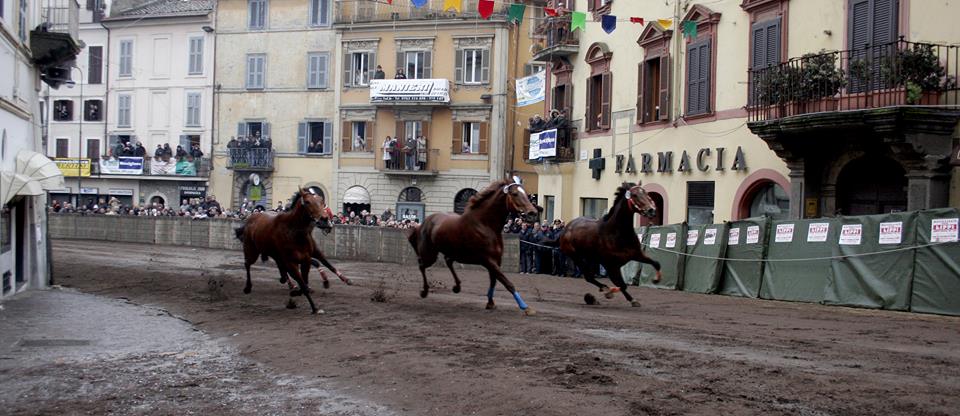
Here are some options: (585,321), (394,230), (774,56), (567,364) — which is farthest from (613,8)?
(567,364)

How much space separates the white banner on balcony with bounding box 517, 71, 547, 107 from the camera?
3494 cm

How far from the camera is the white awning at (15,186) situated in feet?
57.9

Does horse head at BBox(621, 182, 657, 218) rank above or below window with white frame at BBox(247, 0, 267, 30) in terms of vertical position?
below

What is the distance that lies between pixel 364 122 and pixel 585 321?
39.4 metres

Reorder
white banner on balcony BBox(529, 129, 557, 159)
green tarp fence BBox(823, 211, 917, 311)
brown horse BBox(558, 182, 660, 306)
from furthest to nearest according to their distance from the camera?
1. white banner on balcony BBox(529, 129, 557, 159)
2. green tarp fence BBox(823, 211, 917, 311)
3. brown horse BBox(558, 182, 660, 306)

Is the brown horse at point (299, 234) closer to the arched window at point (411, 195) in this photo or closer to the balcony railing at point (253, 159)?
the arched window at point (411, 195)

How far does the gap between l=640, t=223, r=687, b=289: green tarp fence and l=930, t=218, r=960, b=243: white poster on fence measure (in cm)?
740

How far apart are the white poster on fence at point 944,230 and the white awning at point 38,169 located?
1679 centimetres

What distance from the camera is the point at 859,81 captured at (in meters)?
19.9

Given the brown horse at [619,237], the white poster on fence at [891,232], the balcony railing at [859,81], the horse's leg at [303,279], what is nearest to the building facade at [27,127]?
the horse's leg at [303,279]

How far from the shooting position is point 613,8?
3147 cm

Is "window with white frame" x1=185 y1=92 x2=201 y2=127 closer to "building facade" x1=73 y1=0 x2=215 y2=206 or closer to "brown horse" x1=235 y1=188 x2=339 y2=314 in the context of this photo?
"building facade" x1=73 y1=0 x2=215 y2=206

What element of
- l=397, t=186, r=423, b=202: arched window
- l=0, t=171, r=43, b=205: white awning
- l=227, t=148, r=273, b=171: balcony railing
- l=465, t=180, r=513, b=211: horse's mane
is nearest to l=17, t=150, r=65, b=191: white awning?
l=0, t=171, r=43, b=205: white awning

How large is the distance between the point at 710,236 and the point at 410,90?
30.3 meters
